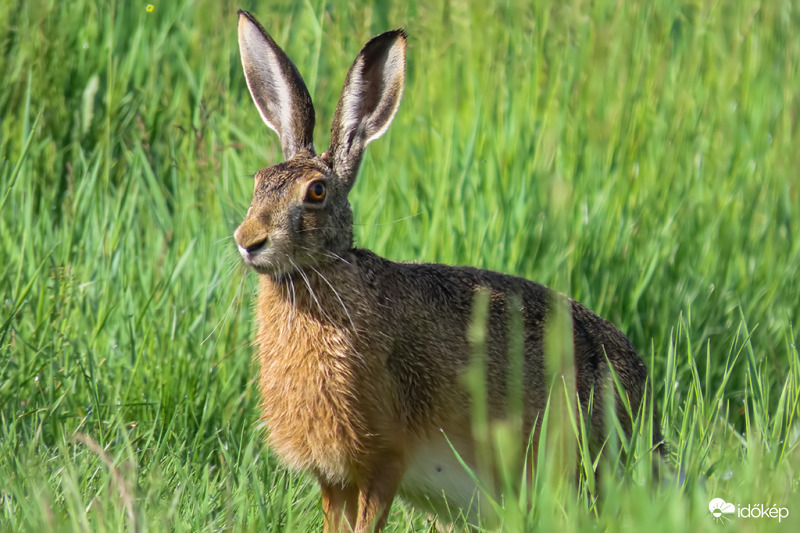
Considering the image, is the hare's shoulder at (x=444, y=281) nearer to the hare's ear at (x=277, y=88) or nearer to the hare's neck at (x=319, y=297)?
the hare's neck at (x=319, y=297)

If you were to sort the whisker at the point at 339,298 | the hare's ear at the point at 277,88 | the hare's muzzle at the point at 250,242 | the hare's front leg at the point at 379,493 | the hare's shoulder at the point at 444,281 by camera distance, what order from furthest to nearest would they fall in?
the hare's ear at the point at 277,88
the hare's shoulder at the point at 444,281
the whisker at the point at 339,298
the hare's front leg at the point at 379,493
the hare's muzzle at the point at 250,242

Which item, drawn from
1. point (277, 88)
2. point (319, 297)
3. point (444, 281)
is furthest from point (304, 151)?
point (444, 281)

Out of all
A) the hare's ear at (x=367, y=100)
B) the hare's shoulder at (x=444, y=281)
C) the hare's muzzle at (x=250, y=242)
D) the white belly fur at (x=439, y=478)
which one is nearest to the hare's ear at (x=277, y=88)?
the hare's ear at (x=367, y=100)

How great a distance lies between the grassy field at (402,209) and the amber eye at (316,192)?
39cm

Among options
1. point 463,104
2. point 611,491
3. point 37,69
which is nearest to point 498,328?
point 611,491

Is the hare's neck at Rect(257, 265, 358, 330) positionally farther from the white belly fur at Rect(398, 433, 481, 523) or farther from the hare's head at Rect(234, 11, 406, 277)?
the white belly fur at Rect(398, 433, 481, 523)

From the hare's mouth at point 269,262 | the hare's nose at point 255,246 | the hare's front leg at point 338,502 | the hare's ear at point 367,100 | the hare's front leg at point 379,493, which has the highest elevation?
the hare's ear at point 367,100

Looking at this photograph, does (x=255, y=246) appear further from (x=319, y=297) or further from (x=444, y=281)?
(x=444, y=281)

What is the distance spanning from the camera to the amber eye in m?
3.62

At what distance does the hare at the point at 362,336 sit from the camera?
3.58 m

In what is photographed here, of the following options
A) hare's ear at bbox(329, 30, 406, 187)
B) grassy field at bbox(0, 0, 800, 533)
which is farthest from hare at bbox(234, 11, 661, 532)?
grassy field at bbox(0, 0, 800, 533)

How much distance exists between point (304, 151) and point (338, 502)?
1.21 m

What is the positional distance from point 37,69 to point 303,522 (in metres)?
3.17

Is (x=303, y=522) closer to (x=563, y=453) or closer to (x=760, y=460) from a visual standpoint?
(x=563, y=453)
